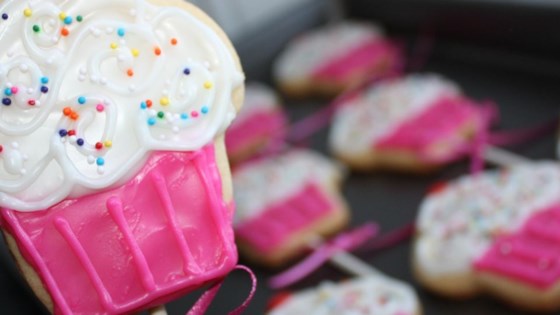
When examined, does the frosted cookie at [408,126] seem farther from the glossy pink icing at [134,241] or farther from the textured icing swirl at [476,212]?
the glossy pink icing at [134,241]

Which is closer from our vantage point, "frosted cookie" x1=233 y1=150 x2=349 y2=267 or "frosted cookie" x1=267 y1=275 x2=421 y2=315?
"frosted cookie" x1=267 y1=275 x2=421 y2=315

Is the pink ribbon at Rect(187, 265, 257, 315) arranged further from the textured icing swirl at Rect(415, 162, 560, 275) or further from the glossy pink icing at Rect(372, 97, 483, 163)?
the glossy pink icing at Rect(372, 97, 483, 163)

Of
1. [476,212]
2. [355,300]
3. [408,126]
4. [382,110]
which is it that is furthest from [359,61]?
[355,300]

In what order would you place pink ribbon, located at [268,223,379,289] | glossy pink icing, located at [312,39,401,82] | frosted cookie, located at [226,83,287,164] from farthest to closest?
glossy pink icing, located at [312,39,401,82]
frosted cookie, located at [226,83,287,164]
pink ribbon, located at [268,223,379,289]

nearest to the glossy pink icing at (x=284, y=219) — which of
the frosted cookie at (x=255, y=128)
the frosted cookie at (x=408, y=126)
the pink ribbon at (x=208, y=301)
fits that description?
the frosted cookie at (x=408, y=126)

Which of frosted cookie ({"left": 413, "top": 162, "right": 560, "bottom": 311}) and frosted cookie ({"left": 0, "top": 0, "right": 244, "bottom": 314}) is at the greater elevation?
frosted cookie ({"left": 0, "top": 0, "right": 244, "bottom": 314})

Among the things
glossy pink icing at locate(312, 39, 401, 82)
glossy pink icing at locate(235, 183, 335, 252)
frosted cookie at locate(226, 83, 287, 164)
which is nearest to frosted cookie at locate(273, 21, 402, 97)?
glossy pink icing at locate(312, 39, 401, 82)

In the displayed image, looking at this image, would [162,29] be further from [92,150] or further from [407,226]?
[407,226]
